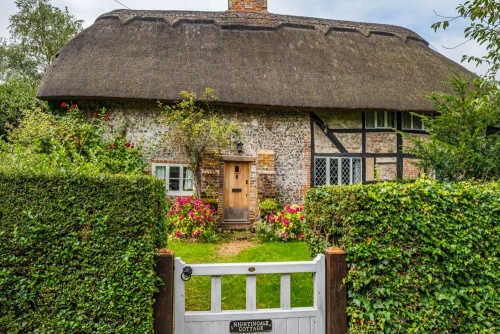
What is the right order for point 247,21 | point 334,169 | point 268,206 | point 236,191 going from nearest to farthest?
point 268,206, point 236,191, point 334,169, point 247,21

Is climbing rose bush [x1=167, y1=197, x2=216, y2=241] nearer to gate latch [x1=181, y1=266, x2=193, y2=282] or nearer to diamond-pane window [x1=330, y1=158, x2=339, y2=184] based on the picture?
diamond-pane window [x1=330, y1=158, x2=339, y2=184]

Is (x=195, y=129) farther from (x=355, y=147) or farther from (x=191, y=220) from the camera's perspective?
(x=355, y=147)

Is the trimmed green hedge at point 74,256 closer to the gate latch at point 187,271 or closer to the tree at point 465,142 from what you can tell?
the gate latch at point 187,271

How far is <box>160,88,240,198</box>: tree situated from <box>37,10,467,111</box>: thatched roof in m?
0.44

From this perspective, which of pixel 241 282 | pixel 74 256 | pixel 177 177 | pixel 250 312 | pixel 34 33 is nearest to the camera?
pixel 74 256

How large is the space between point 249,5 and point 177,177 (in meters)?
6.99

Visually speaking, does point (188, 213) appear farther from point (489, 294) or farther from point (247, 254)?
point (489, 294)

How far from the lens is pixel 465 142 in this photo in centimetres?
631

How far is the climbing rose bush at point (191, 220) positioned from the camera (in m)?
8.68

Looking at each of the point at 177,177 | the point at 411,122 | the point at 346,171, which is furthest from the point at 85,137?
the point at 411,122

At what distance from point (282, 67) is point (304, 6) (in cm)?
1004

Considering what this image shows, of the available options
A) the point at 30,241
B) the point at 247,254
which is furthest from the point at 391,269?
the point at 247,254

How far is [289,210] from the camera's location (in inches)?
372

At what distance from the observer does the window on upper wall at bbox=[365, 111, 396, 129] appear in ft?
37.2
